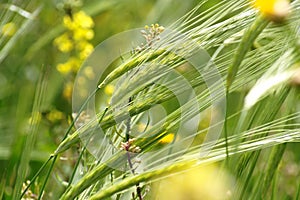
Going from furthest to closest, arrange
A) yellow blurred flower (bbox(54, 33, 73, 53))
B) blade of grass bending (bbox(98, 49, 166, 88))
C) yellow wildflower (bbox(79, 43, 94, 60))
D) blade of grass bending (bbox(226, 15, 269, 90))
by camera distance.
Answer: yellow blurred flower (bbox(54, 33, 73, 53))
yellow wildflower (bbox(79, 43, 94, 60))
blade of grass bending (bbox(98, 49, 166, 88))
blade of grass bending (bbox(226, 15, 269, 90))

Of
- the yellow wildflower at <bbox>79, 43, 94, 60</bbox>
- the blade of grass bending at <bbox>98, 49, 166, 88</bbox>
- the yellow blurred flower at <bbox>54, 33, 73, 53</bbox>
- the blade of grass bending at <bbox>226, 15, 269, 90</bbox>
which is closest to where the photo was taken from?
the blade of grass bending at <bbox>226, 15, 269, 90</bbox>

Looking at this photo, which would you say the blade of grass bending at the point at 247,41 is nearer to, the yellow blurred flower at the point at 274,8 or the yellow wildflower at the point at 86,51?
the yellow blurred flower at the point at 274,8

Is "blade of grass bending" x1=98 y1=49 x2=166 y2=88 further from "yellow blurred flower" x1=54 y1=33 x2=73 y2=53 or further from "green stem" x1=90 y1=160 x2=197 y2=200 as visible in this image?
"yellow blurred flower" x1=54 y1=33 x2=73 y2=53

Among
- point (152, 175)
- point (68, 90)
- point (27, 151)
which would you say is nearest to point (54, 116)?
point (68, 90)

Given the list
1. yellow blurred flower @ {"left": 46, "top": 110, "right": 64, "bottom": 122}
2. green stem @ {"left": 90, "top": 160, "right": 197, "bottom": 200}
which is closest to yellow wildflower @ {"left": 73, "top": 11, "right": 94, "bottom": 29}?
yellow blurred flower @ {"left": 46, "top": 110, "right": 64, "bottom": 122}

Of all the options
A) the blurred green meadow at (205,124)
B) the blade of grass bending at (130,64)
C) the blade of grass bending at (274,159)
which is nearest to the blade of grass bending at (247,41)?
the blurred green meadow at (205,124)

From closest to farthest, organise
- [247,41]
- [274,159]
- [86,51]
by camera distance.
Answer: [247,41] → [274,159] → [86,51]

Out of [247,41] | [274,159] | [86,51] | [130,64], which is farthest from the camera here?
[86,51]

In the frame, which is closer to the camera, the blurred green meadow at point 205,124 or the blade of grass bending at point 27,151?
the blurred green meadow at point 205,124

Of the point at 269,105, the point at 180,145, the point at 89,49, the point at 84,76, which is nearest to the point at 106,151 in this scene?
the point at 180,145

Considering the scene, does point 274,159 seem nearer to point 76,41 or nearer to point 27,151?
point 27,151
